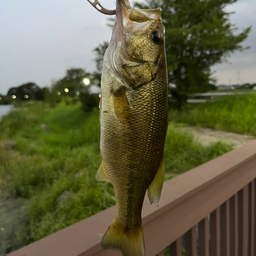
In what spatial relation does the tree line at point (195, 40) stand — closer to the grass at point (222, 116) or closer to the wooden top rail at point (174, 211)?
the grass at point (222, 116)

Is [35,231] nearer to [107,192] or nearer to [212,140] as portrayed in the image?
[107,192]

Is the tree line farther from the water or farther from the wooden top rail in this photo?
the water

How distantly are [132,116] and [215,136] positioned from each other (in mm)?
1778

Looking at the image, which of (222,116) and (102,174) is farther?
(222,116)

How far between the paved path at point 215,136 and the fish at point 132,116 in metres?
1.56

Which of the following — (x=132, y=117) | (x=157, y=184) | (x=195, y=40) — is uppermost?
(x=195, y=40)

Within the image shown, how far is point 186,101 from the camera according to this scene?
6.51 feet

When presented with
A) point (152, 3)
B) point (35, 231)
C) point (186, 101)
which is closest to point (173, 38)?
point (152, 3)

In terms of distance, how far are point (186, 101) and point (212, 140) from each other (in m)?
0.39

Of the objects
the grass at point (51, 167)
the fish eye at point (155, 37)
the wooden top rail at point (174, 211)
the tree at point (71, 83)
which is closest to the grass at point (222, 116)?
the wooden top rail at point (174, 211)

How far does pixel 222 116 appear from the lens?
2.04 m

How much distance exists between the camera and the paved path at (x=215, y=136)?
1857 millimetres

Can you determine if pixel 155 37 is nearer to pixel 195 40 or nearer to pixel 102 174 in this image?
pixel 102 174

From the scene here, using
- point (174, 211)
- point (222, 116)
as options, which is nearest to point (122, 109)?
point (174, 211)
